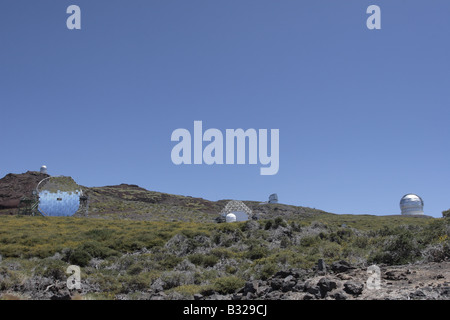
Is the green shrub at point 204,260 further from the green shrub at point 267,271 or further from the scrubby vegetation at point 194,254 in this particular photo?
the green shrub at point 267,271

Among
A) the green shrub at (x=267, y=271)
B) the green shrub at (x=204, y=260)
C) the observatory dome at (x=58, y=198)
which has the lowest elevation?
the green shrub at (x=204, y=260)

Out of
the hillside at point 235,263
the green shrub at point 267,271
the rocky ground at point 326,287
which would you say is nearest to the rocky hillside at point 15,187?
the hillside at point 235,263

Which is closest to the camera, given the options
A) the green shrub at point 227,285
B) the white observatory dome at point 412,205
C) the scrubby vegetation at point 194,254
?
the green shrub at point 227,285

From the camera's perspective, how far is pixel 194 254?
18125 mm

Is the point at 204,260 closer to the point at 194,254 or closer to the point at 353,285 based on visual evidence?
the point at 194,254

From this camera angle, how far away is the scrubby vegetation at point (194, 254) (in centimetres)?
1234

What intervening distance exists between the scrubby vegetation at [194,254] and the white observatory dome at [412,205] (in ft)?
154

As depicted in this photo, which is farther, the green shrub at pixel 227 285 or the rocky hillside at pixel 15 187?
the rocky hillside at pixel 15 187

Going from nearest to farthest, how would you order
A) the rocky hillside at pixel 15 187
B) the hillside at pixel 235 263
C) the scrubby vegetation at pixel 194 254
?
the hillside at pixel 235 263, the scrubby vegetation at pixel 194 254, the rocky hillside at pixel 15 187

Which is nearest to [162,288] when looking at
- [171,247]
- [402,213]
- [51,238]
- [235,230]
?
[171,247]

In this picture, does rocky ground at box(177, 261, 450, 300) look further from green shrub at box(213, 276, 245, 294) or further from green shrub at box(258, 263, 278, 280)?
green shrub at box(258, 263, 278, 280)

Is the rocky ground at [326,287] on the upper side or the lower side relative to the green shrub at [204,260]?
upper
